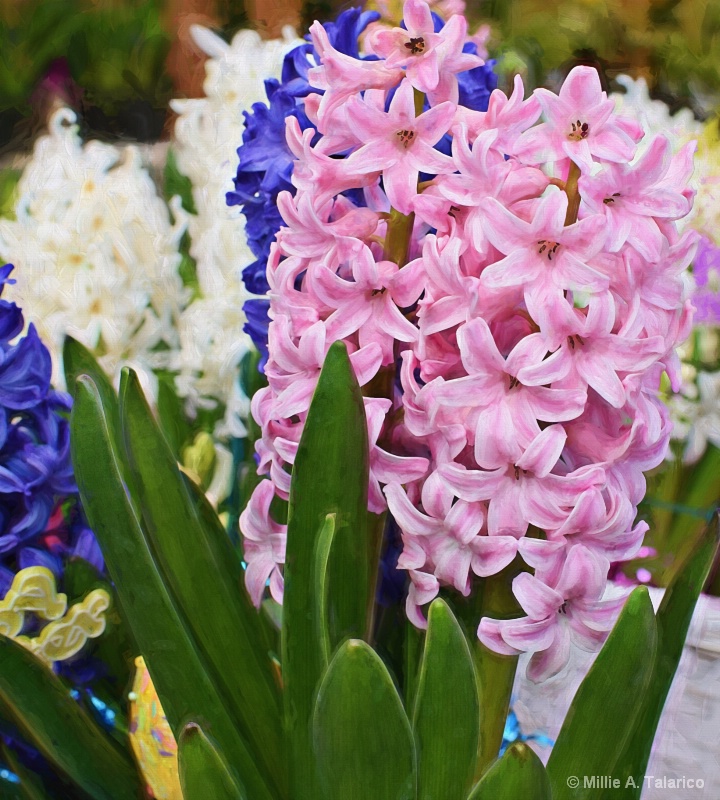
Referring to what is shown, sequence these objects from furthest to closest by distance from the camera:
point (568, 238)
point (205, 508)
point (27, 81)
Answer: point (27, 81) < point (205, 508) < point (568, 238)

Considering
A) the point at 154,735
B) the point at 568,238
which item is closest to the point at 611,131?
the point at 568,238

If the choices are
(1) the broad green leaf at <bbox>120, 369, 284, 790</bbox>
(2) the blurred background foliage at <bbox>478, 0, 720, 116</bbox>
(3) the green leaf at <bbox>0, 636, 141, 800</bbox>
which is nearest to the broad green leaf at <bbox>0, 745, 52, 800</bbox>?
(3) the green leaf at <bbox>0, 636, 141, 800</bbox>

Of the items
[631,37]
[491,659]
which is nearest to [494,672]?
[491,659]

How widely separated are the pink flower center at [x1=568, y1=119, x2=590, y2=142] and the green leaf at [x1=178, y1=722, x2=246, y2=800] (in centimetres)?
27

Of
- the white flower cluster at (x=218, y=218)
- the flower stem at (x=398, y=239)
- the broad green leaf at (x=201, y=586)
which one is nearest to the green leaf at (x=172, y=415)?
the white flower cluster at (x=218, y=218)

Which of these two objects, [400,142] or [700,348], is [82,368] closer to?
[400,142]

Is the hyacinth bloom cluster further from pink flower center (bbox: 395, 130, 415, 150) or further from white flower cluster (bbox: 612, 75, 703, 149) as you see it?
white flower cluster (bbox: 612, 75, 703, 149)

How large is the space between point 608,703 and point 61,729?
10.5 inches

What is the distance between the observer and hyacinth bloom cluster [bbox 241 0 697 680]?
1.08ft

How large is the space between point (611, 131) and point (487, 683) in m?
0.24

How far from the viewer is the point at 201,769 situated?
1.15 ft

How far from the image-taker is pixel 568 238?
0.33 m

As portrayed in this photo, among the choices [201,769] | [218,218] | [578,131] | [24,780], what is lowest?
[24,780]

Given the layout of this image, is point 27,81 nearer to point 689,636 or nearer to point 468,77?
point 468,77
